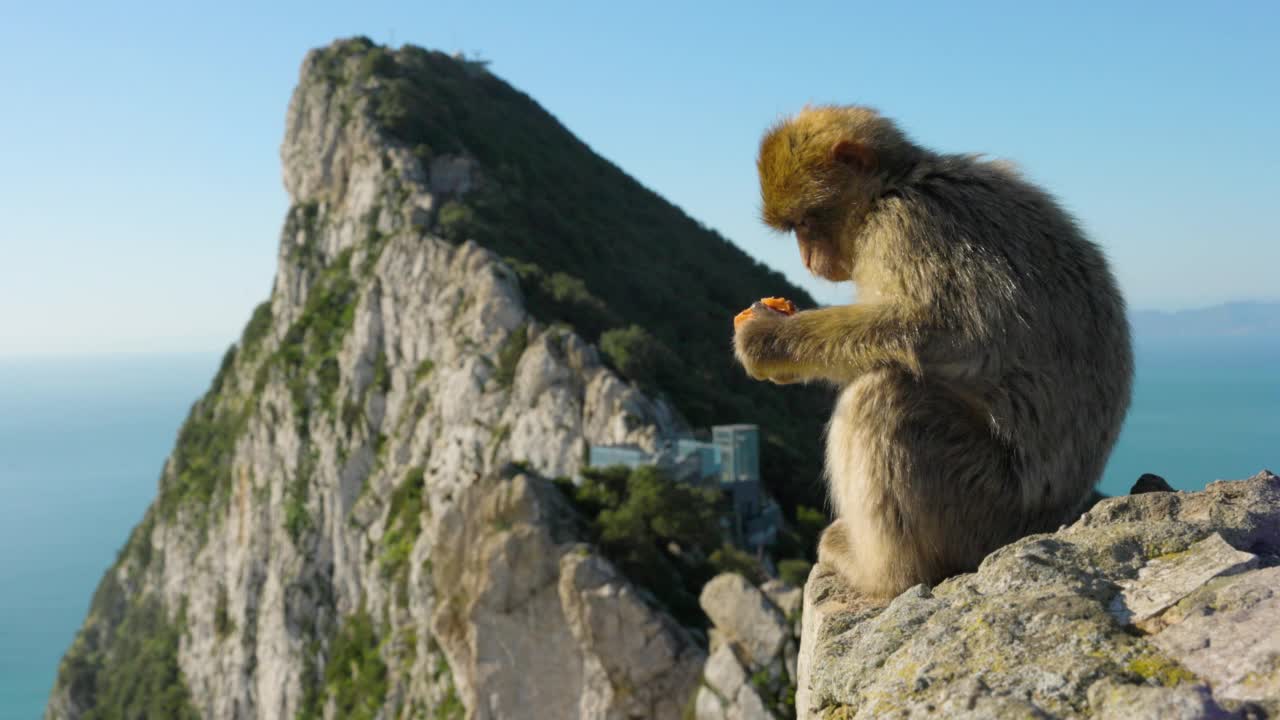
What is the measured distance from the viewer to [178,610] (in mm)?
43875

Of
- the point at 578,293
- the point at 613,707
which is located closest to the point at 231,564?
the point at 578,293

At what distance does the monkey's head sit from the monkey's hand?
1.25 ft

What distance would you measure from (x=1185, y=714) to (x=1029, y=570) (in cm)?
82

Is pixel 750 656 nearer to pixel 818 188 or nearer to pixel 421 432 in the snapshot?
pixel 818 188

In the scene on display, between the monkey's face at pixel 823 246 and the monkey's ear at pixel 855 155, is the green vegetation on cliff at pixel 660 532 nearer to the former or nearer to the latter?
the monkey's face at pixel 823 246

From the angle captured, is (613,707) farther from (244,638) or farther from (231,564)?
(231,564)

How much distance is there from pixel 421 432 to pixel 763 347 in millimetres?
26459

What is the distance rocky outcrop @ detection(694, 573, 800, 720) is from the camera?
50.4 feet

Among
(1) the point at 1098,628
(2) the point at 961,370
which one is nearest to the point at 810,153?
(2) the point at 961,370

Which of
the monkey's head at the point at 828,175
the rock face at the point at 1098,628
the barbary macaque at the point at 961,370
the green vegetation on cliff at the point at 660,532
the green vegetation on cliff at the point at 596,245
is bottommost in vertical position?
the green vegetation on cliff at the point at 660,532

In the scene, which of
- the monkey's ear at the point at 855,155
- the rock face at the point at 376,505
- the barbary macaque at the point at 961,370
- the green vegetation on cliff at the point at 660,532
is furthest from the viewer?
the rock face at the point at 376,505

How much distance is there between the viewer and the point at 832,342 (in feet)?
11.3

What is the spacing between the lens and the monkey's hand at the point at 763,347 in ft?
11.8

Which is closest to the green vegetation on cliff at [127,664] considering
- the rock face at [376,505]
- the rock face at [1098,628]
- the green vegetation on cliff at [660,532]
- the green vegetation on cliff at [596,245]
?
the rock face at [376,505]
